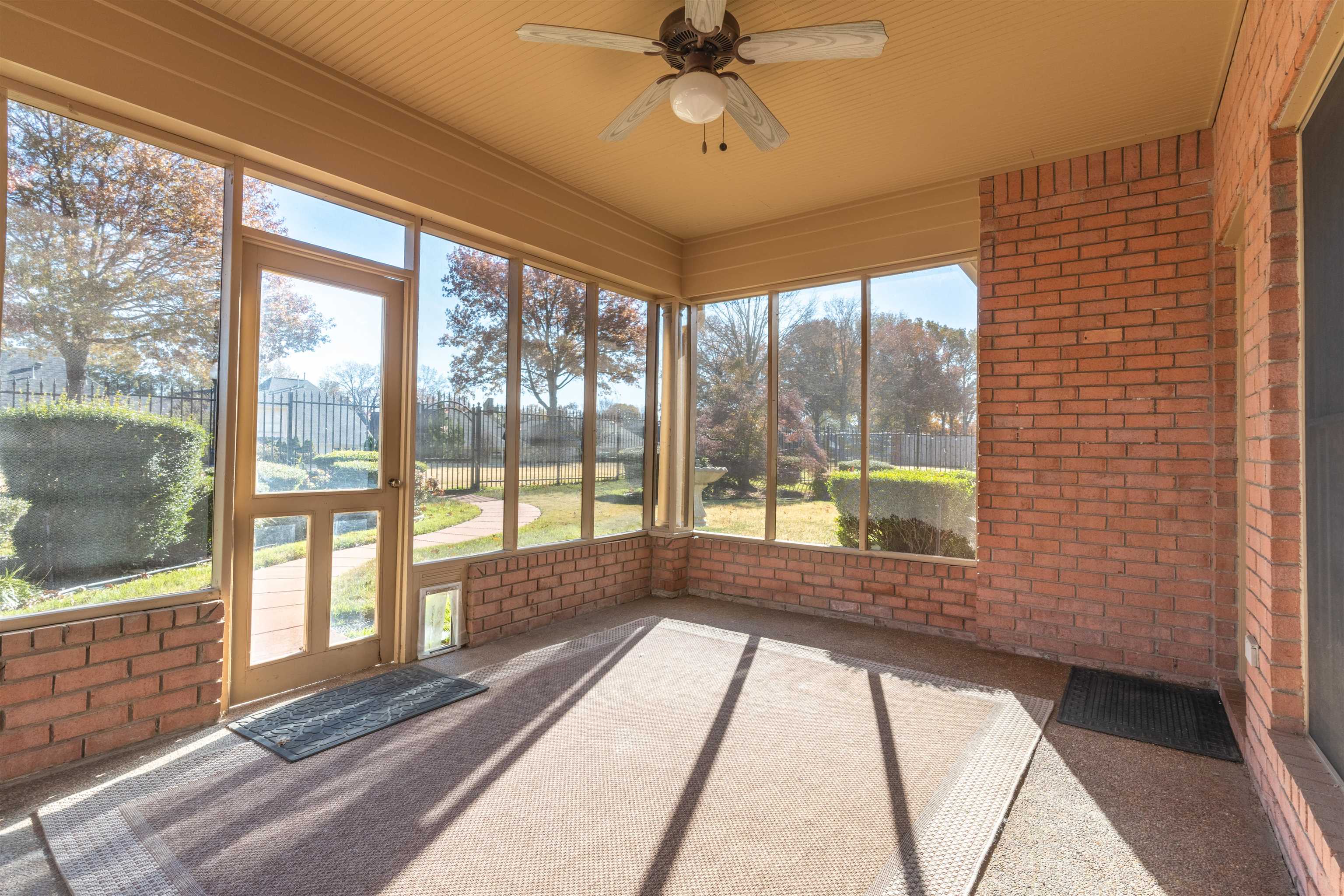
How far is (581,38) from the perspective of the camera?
7.59 feet

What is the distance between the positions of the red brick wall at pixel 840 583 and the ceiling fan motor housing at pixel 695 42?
10.8 ft

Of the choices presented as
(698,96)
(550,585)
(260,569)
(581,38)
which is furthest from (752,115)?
(550,585)

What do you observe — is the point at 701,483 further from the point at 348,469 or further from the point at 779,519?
the point at 348,469

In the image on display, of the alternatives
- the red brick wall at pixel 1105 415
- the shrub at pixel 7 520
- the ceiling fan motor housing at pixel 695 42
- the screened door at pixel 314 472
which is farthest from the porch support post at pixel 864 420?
the shrub at pixel 7 520

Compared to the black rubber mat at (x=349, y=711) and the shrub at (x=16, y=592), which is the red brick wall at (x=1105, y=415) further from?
the shrub at (x=16, y=592)

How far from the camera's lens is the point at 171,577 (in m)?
2.70

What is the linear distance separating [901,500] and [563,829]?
3.21 m

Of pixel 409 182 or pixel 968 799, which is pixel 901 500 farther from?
pixel 409 182

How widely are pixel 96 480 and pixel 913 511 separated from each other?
4.36 m

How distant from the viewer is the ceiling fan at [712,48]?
221cm

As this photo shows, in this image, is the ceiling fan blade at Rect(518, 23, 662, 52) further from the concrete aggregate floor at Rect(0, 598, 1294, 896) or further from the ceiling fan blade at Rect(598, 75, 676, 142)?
the concrete aggregate floor at Rect(0, 598, 1294, 896)

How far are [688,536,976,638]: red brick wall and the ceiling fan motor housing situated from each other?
328 centimetres

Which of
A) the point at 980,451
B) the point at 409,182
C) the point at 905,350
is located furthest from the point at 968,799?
the point at 409,182

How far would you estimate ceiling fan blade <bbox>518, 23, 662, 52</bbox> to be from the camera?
89.4 inches
